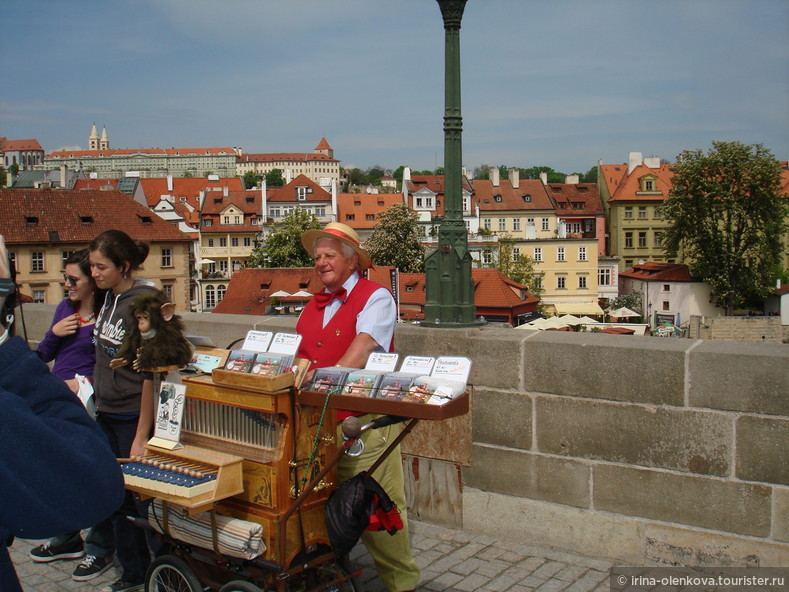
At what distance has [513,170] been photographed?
82.2 meters

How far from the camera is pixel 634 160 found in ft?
268

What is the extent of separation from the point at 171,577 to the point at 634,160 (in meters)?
83.7

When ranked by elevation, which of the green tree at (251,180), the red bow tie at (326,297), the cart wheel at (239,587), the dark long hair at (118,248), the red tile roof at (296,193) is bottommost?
the cart wheel at (239,587)

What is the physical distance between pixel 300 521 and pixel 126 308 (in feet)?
5.00

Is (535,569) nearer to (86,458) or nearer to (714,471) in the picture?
(714,471)

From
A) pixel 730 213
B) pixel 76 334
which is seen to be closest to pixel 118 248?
pixel 76 334

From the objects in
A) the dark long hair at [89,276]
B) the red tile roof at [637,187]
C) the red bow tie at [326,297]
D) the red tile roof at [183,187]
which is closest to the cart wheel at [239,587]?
the red bow tie at [326,297]

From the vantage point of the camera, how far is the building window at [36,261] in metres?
50.6

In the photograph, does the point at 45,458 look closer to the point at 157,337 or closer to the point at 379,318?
the point at 379,318

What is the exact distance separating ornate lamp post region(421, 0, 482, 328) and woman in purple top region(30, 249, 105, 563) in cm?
227

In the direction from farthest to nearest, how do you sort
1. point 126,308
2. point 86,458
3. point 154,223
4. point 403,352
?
point 154,223 < point 403,352 < point 126,308 < point 86,458

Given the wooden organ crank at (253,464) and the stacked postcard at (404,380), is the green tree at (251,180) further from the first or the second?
the stacked postcard at (404,380)

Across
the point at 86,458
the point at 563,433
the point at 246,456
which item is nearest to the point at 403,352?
the point at 563,433

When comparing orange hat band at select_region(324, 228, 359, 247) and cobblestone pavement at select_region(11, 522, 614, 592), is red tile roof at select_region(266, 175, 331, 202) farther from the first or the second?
orange hat band at select_region(324, 228, 359, 247)
